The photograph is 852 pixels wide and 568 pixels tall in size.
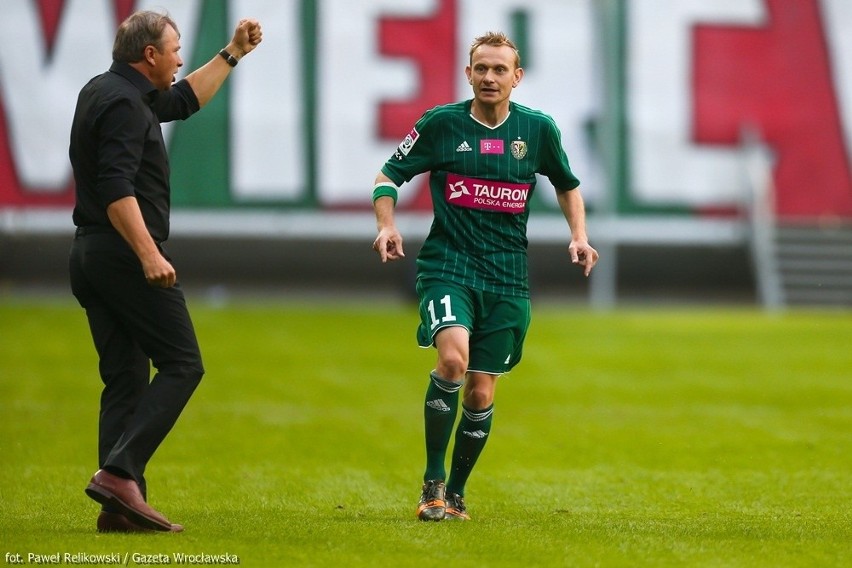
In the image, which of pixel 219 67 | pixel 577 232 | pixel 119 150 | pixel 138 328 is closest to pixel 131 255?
pixel 138 328

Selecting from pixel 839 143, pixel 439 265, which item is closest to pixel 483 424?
pixel 439 265

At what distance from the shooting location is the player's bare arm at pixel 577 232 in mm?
6859

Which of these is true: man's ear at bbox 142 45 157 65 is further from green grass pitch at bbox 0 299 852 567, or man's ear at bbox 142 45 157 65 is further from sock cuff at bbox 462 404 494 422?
sock cuff at bbox 462 404 494 422

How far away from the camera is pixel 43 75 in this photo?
2722cm

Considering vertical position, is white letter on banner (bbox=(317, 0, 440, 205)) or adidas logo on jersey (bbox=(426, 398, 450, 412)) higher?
white letter on banner (bbox=(317, 0, 440, 205))

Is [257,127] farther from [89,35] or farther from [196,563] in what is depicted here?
[196,563]

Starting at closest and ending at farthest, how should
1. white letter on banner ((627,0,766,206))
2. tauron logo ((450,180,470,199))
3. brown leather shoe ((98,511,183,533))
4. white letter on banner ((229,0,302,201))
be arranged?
1. brown leather shoe ((98,511,183,533))
2. tauron logo ((450,180,470,199))
3. white letter on banner ((229,0,302,201))
4. white letter on banner ((627,0,766,206))

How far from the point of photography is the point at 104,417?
661 centimetres

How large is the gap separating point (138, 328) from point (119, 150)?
2.63 feet

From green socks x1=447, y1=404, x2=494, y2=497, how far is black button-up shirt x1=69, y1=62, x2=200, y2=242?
1.78 m

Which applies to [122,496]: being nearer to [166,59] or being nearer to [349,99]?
[166,59]

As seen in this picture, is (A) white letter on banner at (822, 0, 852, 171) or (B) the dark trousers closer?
(B) the dark trousers

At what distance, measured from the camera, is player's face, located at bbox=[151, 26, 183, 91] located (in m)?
6.35

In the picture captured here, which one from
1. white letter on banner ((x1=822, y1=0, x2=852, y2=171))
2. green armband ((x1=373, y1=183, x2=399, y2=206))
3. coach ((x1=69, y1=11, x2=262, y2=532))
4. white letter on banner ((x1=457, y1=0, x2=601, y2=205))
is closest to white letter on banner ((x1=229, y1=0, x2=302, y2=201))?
white letter on banner ((x1=457, y1=0, x2=601, y2=205))
